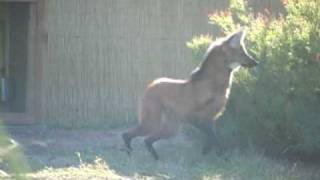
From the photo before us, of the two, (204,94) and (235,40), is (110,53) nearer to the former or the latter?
(204,94)

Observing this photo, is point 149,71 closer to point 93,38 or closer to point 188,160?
point 93,38

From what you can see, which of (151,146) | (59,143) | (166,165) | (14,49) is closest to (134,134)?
(151,146)

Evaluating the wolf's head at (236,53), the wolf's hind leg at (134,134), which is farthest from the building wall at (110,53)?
the wolf's head at (236,53)

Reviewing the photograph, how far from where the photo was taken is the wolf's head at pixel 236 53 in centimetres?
861

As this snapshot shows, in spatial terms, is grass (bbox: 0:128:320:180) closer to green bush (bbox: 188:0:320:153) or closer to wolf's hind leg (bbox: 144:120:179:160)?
wolf's hind leg (bbox: 144:120:179:160)

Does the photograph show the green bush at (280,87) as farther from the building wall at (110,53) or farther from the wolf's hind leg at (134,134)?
the building wall at (110,53)

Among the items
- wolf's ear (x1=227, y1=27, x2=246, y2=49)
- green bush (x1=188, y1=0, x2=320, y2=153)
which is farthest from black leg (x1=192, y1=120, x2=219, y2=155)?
wolf's ear (x1=227, y1=27, x2=246, y2=49)

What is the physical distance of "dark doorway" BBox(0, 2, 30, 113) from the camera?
42.2 feet

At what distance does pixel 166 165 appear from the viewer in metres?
8.43

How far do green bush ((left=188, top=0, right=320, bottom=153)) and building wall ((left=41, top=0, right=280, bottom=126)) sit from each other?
3.32 metres

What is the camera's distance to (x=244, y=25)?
32.7 feet

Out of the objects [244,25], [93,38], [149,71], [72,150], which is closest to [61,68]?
[93,38]

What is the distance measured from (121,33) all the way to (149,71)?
0.86 meters

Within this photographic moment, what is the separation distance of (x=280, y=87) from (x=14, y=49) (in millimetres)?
5876
